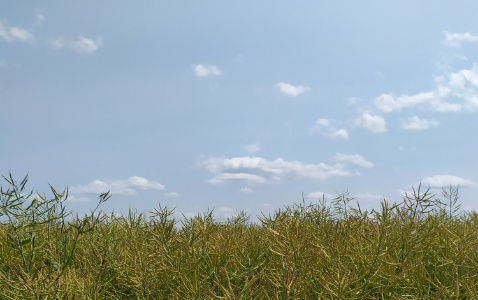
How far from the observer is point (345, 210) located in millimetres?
4332

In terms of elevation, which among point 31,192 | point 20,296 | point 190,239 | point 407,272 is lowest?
point 20,296

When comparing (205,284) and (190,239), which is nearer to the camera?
(205,284)

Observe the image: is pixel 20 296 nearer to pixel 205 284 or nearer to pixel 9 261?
pixel 9 261

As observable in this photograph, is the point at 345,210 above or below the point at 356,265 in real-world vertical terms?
above

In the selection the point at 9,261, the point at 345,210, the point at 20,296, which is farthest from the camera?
the point at 345,210

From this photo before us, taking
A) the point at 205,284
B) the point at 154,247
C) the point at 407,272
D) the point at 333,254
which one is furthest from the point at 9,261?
the point at 407,272

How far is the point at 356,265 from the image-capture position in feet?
7.89

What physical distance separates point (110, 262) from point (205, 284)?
64cm

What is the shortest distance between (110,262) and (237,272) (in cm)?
75

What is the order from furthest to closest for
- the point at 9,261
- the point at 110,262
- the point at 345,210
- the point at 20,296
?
the point at 345,210, the point at 9,261, the point at 110,262, the point at 20,296

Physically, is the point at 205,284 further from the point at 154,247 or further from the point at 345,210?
the point at 345,210

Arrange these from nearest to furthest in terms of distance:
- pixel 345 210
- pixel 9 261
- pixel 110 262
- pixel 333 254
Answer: pixel 333 254, pixel 110 262, pixel 9 261, pixel 345 210

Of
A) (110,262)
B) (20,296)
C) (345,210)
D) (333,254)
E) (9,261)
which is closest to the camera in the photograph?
(20,296)

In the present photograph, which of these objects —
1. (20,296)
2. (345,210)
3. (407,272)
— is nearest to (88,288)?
(20,296)
